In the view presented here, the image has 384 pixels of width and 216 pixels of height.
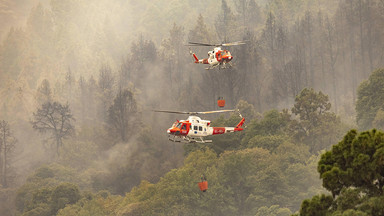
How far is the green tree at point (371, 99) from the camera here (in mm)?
156125

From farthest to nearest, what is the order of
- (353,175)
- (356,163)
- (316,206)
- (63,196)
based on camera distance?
(63,196), (316,206), (353,175), (356,163)

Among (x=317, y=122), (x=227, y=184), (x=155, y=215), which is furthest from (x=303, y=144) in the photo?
(x=155, y=215)

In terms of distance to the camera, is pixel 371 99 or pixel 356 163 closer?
pixel 356 163

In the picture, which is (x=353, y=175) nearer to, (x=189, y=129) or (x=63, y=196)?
(x=189, y=129)

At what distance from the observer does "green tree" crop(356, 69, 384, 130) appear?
512 feet

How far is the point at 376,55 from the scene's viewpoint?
199 m

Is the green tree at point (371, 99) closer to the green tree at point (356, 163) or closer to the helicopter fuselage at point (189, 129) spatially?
the helicopter fuselage at point (189, 129)

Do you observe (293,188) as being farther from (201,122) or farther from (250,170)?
(201,122)

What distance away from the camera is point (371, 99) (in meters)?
157

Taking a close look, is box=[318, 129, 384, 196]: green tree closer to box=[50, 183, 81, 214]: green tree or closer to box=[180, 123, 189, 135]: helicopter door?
box=[180, 123, 189, 135]: helicopter door

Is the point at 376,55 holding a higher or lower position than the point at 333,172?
higher

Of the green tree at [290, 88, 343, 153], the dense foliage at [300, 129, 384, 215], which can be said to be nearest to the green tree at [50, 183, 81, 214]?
the green tree at [290, 88, 343, 153]

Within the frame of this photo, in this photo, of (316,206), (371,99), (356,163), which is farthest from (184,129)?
(371,99)

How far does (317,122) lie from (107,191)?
50977 millimetres
